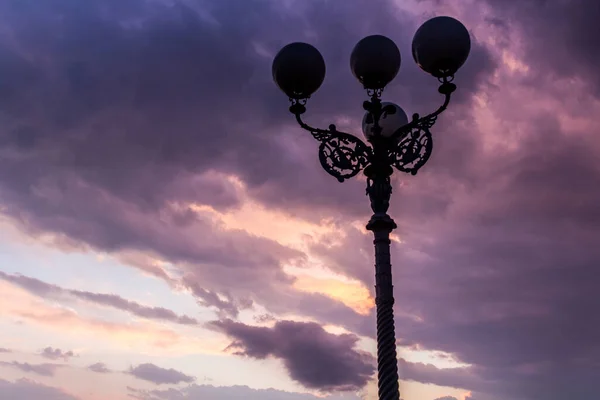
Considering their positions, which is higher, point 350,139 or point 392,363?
point 350,139

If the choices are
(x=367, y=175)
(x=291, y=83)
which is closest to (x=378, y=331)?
(x=367, y=175)

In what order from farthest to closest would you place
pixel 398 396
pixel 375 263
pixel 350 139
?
1. pixel 350 139
2. pixel 375 263
3. pixel 398 396

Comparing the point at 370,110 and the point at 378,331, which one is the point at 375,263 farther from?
the point at 370,110

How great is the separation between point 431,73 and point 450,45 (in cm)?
53

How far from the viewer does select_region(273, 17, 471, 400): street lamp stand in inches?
422

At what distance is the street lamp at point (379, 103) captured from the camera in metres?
10.7

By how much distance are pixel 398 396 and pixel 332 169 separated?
352 centimetres

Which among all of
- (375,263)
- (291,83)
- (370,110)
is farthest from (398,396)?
(291,83)

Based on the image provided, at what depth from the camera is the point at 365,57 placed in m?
11.3

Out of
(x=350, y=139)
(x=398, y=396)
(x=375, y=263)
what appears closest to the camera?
(x=398, y=396)

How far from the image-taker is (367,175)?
1097cm

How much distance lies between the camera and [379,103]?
1128 cm

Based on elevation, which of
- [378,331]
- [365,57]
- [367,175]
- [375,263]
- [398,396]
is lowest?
[398,396]

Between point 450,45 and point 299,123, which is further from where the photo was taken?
point 299,123
